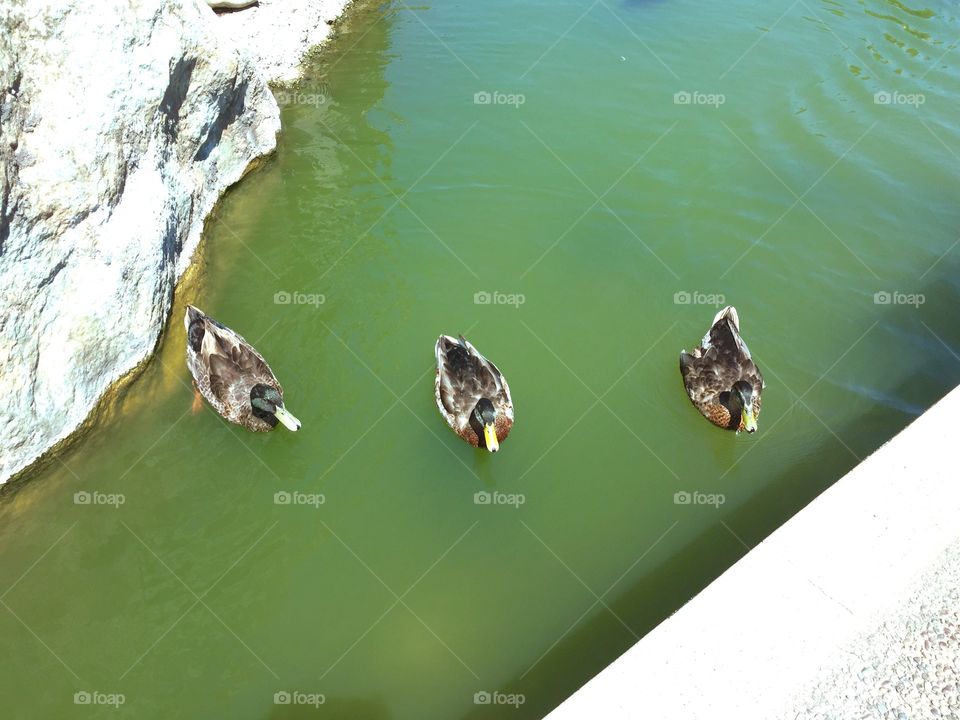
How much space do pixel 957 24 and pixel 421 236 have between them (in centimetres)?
897

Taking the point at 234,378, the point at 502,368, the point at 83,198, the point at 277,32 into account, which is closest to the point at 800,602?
the point at 502,368

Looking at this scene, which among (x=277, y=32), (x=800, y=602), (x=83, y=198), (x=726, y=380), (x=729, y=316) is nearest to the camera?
(x=800, y=602)

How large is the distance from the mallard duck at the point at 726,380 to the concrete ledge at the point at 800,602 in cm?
142

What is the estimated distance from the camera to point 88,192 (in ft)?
20.4

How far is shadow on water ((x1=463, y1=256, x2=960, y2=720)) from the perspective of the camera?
4.81m

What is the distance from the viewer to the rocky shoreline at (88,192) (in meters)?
5.72

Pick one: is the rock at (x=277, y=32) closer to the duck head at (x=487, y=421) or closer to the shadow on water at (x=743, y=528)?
the duck head at (x=487, y=421)

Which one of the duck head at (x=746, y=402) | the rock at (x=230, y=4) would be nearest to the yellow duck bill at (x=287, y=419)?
the duck head at (x=746, y=402)

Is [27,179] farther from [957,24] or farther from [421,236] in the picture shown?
[957,24]

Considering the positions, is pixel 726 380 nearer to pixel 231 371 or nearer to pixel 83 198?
pixel 231 371

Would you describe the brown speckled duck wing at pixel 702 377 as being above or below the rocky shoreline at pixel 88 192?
below

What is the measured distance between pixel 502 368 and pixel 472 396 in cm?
76

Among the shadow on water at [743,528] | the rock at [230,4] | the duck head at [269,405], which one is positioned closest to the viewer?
the shadow on water at [743,528]

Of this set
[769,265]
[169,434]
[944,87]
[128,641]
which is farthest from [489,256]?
[944,87]
